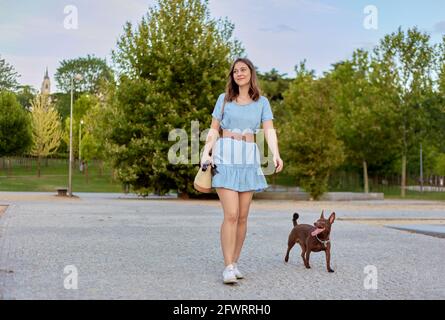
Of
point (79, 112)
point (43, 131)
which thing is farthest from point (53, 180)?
point (79, 112)

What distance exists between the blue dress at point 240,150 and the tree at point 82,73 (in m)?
77.4

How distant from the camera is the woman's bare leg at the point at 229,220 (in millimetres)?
6297

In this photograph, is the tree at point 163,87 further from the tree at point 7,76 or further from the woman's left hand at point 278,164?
the tree at point 7,76

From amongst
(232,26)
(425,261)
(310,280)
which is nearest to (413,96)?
(232,26)

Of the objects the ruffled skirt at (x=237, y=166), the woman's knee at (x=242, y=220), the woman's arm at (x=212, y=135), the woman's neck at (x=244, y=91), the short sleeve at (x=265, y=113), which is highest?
the woman's neck at (x=244, y=91)

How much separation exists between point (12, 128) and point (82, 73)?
30978mm

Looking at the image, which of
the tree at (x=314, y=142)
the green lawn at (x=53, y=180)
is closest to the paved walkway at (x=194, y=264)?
the tree at (x=314, y=142)

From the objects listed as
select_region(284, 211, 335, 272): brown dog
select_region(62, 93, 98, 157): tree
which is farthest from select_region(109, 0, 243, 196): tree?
select_region(62, 93, 98, 157): tree

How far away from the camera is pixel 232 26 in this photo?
31125mm

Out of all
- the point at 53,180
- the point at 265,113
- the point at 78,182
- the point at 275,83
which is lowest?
the point at 78,182

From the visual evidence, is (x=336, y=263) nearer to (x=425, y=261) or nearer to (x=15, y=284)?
(x=425, y=261)

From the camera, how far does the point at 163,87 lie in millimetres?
28438

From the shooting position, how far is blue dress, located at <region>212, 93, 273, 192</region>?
637cm

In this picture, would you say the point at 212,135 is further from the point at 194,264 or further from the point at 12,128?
the point at 12,128
